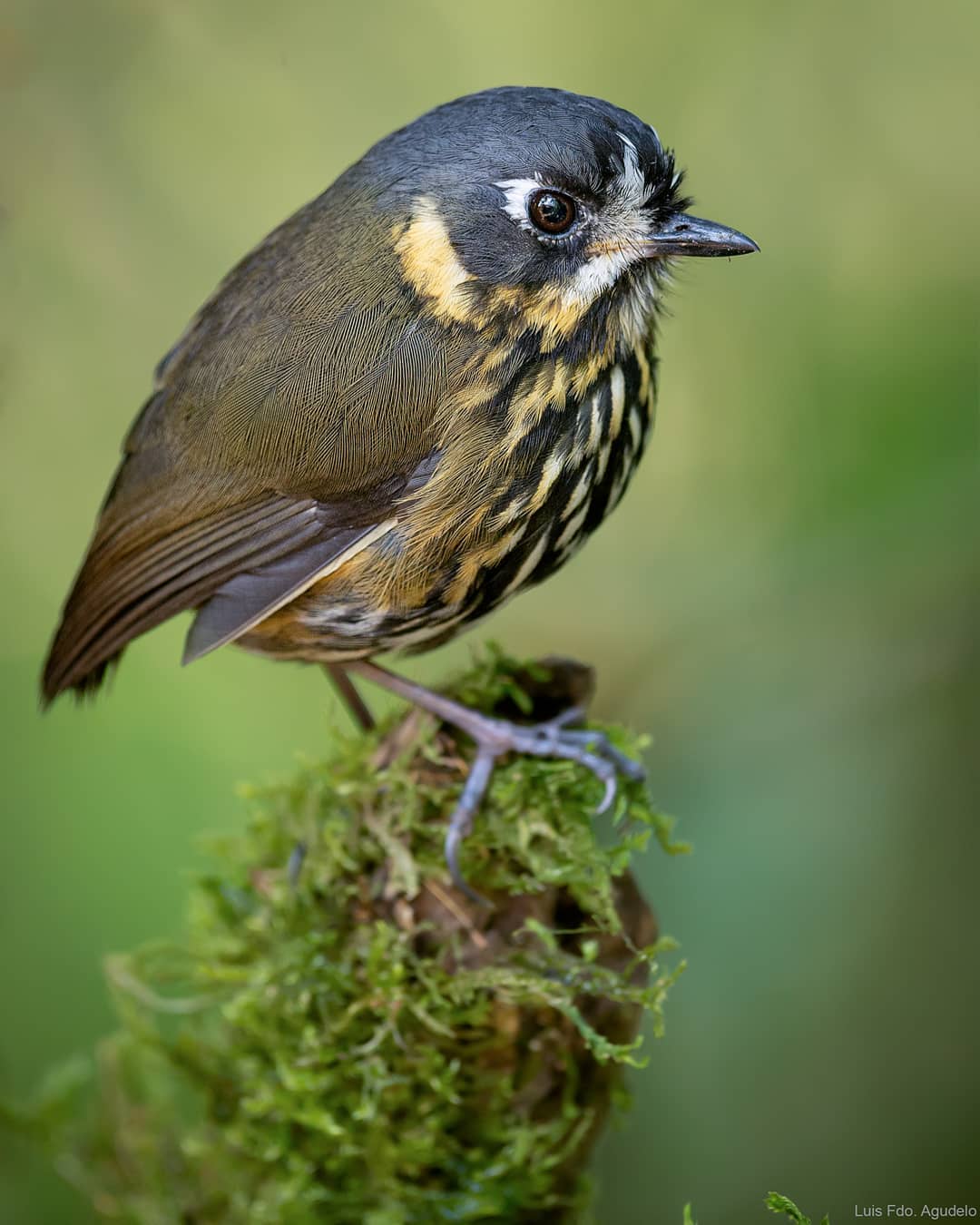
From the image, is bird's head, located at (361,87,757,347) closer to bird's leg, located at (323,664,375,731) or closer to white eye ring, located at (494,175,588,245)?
white eye ring, located at (494,175,588,245)

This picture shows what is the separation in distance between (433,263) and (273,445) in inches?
18.5

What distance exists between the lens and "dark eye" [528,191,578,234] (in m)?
2.40

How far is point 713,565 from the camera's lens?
4262 millimetres

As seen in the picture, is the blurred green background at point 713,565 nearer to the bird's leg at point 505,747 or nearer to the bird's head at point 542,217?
the bird's leg at point 505,747

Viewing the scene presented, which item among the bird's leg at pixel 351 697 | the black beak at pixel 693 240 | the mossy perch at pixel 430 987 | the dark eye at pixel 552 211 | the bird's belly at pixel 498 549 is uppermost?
the dark eye at pixel 552 211

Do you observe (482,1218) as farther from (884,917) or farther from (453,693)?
(884,917)

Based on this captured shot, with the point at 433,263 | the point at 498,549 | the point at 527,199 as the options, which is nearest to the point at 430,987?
the point at 498,549

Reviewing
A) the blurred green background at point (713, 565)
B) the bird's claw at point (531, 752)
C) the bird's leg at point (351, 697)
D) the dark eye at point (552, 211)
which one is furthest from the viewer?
the blurred green background at point (713, 565)

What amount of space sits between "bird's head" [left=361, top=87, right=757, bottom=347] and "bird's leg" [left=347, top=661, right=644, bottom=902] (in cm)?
74

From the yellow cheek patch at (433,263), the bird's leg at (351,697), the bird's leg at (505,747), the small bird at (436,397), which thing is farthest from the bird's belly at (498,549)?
the bird's leg at (351,697)

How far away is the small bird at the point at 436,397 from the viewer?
2434 millimetres

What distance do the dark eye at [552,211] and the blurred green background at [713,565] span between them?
178 centimetres

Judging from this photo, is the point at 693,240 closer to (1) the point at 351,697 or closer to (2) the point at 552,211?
(2) the point at 552,211

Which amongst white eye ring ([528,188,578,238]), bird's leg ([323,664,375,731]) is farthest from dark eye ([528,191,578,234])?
bird's leg ([323,664,375,731])
